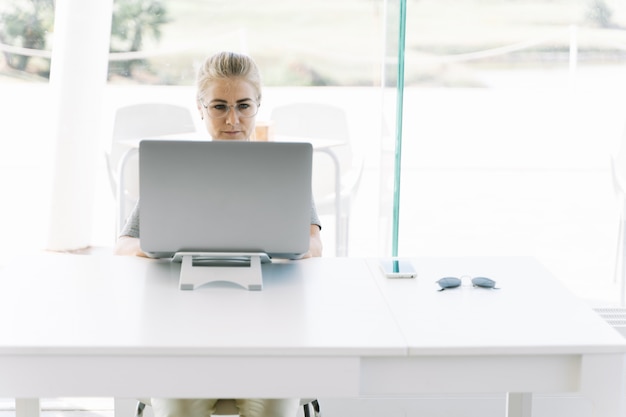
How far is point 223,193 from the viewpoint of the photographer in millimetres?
2246

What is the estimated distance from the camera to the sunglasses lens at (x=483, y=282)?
2291mm

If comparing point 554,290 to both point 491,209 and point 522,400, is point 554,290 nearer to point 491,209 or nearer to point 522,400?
point 522,400

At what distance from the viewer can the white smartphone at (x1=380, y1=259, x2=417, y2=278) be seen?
7.82 feet

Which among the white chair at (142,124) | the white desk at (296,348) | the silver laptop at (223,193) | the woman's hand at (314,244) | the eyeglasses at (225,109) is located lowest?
the white desk at (296,348)

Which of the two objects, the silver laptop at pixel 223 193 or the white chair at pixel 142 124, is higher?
the white chair at pixel 142 124

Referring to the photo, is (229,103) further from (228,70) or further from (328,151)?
(328,151)

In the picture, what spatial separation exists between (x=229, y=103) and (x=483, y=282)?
3.28ft

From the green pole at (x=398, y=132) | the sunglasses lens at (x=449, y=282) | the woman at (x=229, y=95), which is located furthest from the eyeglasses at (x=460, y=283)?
the green pole at (x=398, y=132)

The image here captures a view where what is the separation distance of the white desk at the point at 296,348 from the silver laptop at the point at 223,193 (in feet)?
0.59

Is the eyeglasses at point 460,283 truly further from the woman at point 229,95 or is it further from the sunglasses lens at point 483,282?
the woman at point 229,95

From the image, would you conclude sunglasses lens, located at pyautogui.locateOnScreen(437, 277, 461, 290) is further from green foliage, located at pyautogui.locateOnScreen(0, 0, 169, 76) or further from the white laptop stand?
green foliage, located at pyautogui.locateOnScreen(0, 0, 169, 76)

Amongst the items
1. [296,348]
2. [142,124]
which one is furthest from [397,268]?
[142,124]

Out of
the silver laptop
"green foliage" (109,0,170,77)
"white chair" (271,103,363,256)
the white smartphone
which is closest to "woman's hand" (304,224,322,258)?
the white smartphone

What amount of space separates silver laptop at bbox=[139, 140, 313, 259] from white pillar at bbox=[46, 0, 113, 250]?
6.61 ft
